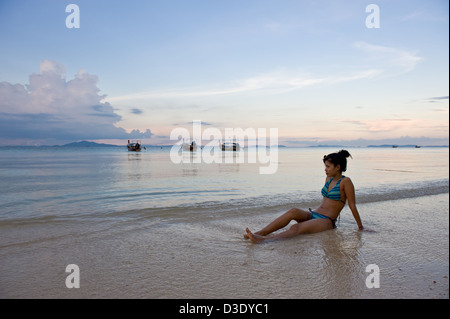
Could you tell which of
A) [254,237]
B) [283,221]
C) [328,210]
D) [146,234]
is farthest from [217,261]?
[328,210]

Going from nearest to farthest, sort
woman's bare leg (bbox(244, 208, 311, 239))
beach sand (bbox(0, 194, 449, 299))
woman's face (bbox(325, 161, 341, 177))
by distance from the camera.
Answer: beach sand (bbox(0, 194, 449, 299)) < woman's bare leg (bbox(244, 208, 311, 239)) < woman's face (bbox(325, 161, 341, 177))

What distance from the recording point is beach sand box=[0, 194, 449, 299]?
335 cm

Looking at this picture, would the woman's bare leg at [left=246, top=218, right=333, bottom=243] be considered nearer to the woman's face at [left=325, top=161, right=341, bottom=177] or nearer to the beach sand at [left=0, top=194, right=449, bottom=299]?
the beach sand at [left=0, top=194, right=449, bottom=299]

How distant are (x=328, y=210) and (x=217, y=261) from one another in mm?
2631

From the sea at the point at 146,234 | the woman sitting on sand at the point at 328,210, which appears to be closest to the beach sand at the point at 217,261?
the sea at the point at 146,234

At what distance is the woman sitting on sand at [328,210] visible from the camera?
5.42m

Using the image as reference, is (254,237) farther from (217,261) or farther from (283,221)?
(217,261)

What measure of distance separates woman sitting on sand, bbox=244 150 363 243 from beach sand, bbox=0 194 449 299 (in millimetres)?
174

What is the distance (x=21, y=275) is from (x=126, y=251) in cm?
139

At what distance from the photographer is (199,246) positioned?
4.95 meters

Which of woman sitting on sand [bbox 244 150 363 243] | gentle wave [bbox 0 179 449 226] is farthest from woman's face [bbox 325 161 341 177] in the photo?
gentle wave [bbox 0 179 449 226]

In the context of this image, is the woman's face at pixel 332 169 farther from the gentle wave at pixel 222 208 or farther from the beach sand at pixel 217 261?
the gentle wave at pixel 222 208
